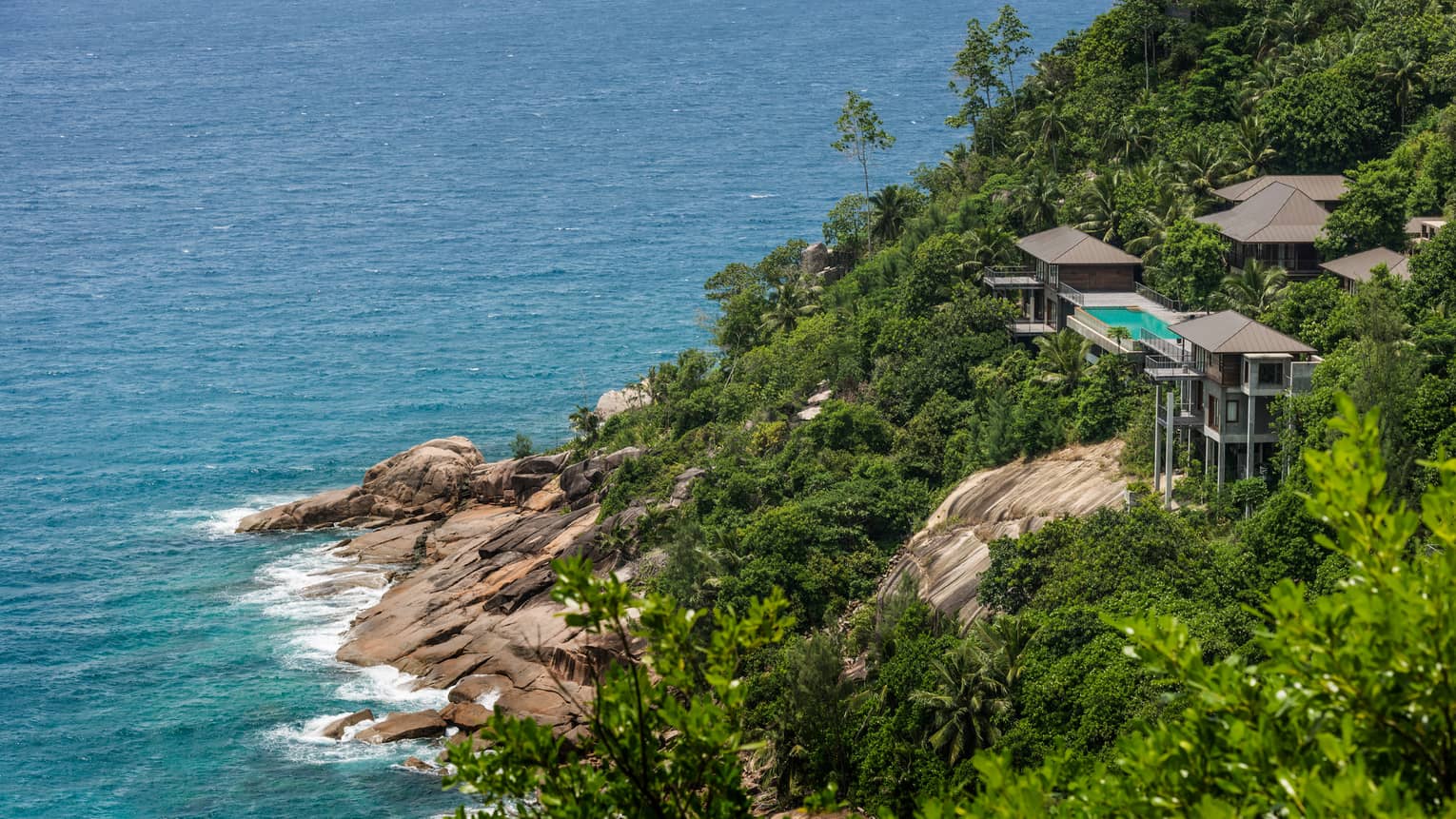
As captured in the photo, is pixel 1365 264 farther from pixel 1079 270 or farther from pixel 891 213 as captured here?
pixel 891 213

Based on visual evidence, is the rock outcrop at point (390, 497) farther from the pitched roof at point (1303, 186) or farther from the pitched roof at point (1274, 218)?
the pitched roof at point (1303, 186)

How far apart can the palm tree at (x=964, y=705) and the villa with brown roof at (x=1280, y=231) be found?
28.2 m

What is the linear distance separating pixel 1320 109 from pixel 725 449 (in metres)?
33.9

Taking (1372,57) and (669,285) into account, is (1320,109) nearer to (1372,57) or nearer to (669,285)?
(1372,57)

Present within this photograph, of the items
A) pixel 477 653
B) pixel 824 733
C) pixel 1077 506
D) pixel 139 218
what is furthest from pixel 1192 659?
pixel 139 218

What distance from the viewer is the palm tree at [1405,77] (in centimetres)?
8462

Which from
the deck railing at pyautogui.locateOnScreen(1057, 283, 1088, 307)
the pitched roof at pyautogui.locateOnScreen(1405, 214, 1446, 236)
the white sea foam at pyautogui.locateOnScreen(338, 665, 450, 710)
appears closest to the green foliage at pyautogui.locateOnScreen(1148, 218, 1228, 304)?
the deck railing at pyautogui.locateOnScreen(1057, 283, 1088, 307)

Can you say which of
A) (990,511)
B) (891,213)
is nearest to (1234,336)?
(990,511)

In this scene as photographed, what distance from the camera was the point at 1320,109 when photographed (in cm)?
8350

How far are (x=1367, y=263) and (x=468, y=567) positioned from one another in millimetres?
43689

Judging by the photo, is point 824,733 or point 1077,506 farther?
point 1077,506

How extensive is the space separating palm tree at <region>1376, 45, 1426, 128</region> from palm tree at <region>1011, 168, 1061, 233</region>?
56.0 feet

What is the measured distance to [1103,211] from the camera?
276ft

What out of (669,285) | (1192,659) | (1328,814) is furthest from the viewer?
(669,285)
